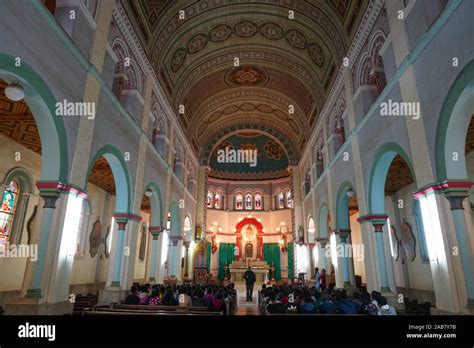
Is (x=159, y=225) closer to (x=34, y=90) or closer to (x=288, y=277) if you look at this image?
(x=34, y=90)

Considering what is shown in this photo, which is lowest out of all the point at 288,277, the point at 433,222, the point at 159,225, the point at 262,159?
the point at 288,277

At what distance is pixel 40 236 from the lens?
6.38 m

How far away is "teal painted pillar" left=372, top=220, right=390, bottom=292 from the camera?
9.13 meters

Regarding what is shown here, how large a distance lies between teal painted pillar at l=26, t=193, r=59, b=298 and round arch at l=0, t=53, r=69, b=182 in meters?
0.49

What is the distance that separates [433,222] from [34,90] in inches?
335

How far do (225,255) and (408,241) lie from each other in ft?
56.6

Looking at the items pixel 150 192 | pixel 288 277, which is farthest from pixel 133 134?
pixel 288 277

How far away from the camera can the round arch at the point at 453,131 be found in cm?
552

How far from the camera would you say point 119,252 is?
10.1 m

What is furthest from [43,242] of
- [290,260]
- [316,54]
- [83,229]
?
[290,260]

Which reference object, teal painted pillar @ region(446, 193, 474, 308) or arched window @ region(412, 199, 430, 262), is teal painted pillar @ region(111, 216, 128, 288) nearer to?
teal painted pillar @ region(446, 193, 474, 308)

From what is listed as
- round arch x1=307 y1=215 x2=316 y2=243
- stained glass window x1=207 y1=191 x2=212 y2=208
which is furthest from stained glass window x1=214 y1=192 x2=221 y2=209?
round arch x1=307 y1=215 x2=316 y2=243
